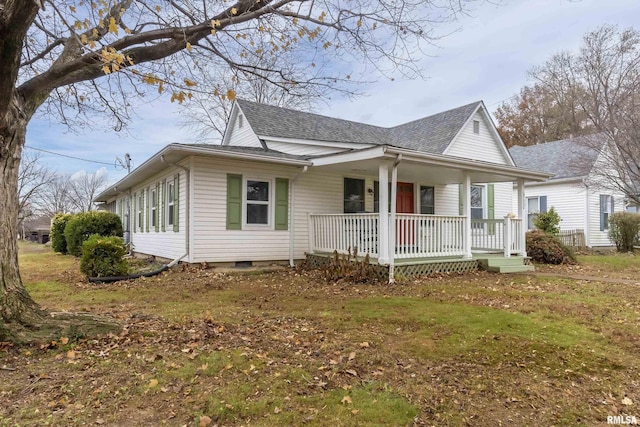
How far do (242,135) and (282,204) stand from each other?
494 cm

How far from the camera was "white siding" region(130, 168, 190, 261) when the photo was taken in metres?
9.83

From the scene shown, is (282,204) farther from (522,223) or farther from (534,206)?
(534,206)

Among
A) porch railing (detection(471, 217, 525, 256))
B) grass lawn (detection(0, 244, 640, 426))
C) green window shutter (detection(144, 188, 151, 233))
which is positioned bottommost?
grass lawn (detection(0, 244, 640, 426))

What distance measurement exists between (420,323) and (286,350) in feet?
6.51

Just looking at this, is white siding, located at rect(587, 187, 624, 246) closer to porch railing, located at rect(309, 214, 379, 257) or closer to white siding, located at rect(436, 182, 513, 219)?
white siding, located at rect(436, 182, 513, 219)

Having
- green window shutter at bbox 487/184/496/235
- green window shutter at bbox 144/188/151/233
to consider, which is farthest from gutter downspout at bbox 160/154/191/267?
green window shutter at bbox 487/184/496/235

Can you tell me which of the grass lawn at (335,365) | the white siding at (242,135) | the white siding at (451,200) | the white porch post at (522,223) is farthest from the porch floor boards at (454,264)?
the white siding at (242,135)

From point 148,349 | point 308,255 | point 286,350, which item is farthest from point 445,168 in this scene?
point 148,349

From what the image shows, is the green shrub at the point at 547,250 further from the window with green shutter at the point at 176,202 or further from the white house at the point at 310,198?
the window with green shutter at the point at 176,202

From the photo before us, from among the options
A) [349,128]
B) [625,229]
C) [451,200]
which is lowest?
[625,229]

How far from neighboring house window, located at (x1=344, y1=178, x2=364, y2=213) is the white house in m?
0.03

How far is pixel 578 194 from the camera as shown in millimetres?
17828

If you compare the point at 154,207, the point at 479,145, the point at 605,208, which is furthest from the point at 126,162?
the point at 605,208

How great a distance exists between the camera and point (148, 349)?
390cm
